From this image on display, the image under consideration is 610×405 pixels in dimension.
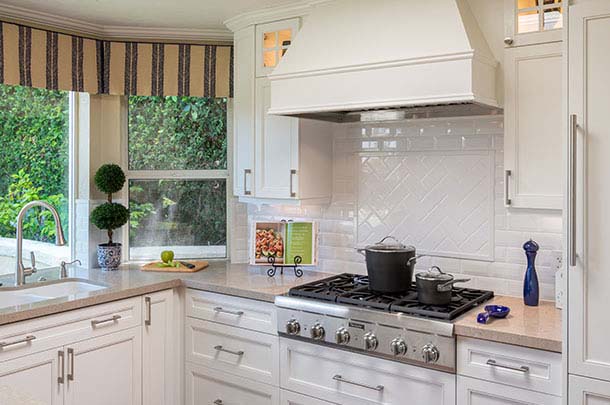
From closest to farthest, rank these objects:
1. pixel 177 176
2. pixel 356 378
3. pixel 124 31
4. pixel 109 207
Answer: pixel 356 378 → pixel 109 207 → pixel 124 31 → pixel 177 176

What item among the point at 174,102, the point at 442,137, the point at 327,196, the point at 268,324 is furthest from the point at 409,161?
the point at 174,102

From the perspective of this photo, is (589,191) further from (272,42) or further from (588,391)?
(272,42)

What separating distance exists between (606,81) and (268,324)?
1844 mm

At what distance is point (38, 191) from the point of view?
362 cm

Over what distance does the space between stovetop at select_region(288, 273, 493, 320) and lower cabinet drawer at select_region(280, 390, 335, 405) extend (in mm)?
476

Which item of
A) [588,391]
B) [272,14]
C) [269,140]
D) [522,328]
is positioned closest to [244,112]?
[269,140]

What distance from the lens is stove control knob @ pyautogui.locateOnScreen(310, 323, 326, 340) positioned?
8.90 ft

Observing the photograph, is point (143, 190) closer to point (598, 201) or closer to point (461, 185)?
point (461, 185)

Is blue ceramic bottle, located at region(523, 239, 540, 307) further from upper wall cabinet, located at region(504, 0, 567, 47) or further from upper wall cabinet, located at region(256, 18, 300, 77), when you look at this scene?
upper wall cabinet, located at region(256, 18, 300, 77)

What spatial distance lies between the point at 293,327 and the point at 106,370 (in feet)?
3.28

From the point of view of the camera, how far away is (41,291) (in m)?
3.25

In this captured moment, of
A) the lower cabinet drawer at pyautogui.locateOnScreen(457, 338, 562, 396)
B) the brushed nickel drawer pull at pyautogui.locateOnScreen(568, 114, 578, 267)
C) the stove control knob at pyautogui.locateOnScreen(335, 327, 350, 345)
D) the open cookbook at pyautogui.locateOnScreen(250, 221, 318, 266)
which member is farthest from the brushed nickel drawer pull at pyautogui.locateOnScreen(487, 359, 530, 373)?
the open cookbook at pyautogui.locateOnScreen(250, 221, 318, 266)

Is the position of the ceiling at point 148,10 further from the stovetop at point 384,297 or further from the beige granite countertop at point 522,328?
the beige granite countertop at point 522,328

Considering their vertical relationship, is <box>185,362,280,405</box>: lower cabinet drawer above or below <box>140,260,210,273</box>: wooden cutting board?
below
